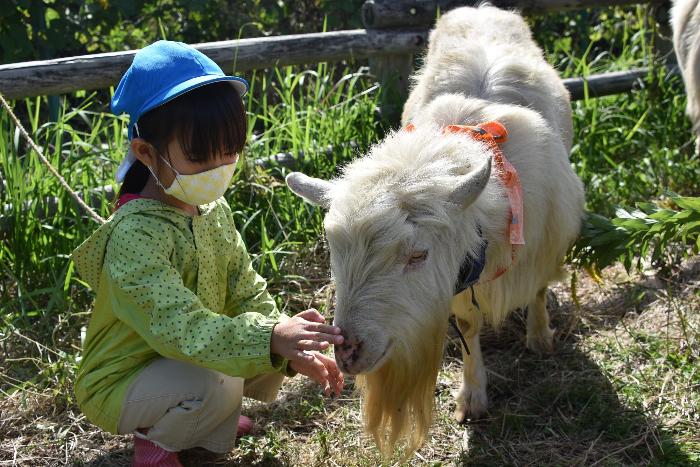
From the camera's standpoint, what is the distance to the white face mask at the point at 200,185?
2676 millimetres

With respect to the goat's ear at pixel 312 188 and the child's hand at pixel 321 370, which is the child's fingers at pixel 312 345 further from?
the goat's ear at pixel 312 188

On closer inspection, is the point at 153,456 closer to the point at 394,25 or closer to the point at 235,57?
the point at 235,57

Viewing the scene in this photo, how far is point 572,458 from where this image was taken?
306cm

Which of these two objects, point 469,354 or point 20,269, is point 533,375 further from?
point 20,269

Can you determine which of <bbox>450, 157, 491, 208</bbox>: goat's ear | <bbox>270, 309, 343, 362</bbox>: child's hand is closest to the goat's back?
<bbox>450, 157, 491, 208</bbox>: goat's ear

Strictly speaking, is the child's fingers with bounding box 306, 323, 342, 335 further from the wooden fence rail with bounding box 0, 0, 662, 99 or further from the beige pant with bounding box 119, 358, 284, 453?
the wooden fence rail with bounding box 0, 0, 662, 99

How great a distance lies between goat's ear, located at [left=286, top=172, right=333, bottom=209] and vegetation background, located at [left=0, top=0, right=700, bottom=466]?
941mm

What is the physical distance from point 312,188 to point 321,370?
27.3 inches

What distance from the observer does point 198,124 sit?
2633mm

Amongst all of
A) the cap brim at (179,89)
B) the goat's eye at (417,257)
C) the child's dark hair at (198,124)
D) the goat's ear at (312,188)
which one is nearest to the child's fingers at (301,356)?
the goat's eye at (417,257)

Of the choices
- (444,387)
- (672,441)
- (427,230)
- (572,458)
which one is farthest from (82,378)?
(672,441)

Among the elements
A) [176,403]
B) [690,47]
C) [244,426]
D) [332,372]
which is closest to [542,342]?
[244,426]

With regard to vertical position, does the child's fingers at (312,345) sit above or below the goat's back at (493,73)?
below

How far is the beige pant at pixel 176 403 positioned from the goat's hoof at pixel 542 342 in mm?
1491
